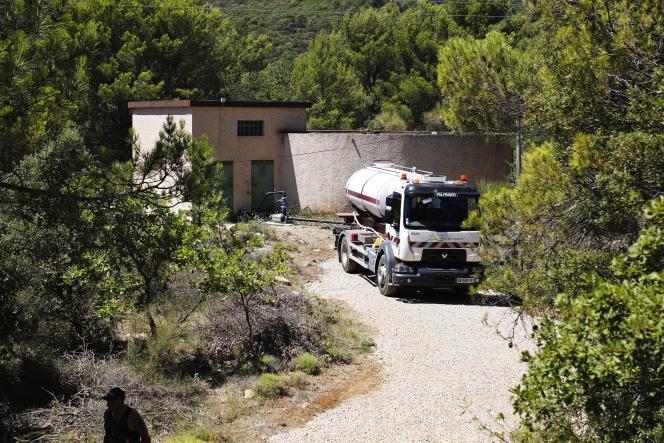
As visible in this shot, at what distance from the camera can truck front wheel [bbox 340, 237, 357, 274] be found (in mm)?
21328

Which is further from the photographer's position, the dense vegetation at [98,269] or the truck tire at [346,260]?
the truck tire at [346,260]

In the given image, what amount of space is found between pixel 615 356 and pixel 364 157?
2488cm

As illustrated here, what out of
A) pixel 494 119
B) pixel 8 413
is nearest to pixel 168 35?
pixel 494 119

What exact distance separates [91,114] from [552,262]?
103 ft

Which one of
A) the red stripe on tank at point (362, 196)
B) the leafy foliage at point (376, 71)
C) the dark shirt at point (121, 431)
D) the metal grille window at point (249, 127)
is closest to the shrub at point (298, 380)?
the dark shirt at point (121, 431)

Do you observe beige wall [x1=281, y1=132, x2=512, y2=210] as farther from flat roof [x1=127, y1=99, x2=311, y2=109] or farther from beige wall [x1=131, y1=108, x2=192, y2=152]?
beige wall [x1=131, y1=108, x2=192, y2=152]

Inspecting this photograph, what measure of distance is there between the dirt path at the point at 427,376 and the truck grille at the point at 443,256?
3.44ft

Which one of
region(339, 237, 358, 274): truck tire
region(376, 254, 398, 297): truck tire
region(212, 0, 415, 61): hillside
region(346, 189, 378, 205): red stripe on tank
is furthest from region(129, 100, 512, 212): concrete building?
region(212, 0, 415, 61): hillside

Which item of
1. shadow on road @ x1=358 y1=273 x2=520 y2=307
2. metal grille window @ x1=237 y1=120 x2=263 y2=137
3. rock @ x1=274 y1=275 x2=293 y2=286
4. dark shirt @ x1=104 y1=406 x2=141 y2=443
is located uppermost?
metal grille window @ x1=237 y1=120 x2=263 y2=137

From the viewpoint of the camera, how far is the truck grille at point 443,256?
1742 centimetres

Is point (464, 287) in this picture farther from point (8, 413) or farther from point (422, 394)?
point (8, 413)

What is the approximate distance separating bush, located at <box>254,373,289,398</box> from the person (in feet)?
14.0

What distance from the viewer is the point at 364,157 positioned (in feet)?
97.0

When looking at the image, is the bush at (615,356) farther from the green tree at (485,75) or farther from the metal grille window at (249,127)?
the metal grille window at (249,127)
